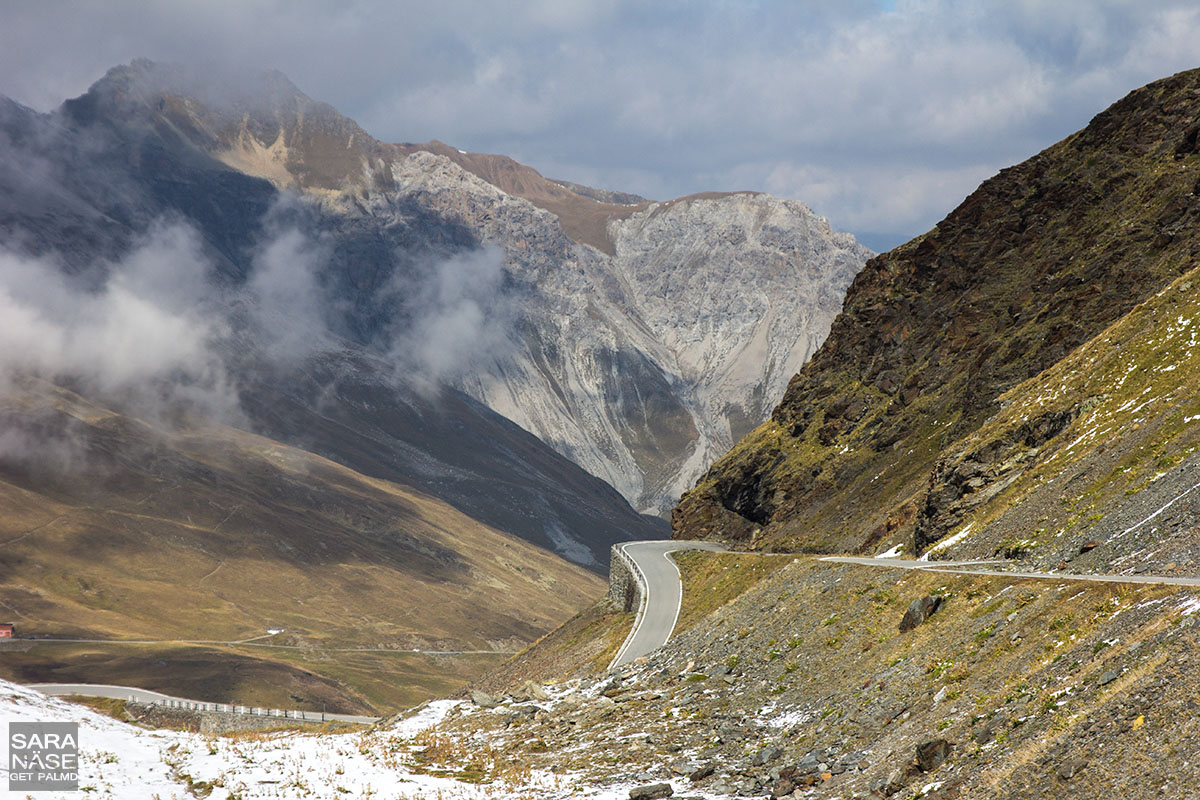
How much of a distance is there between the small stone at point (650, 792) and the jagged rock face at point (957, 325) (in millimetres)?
27000

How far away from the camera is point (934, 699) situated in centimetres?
2064

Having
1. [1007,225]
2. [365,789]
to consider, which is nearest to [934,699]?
[365,789]

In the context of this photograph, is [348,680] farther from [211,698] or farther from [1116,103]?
[1116,103]

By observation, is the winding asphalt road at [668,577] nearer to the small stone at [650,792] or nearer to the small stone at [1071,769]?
the small stone at [1071,769]

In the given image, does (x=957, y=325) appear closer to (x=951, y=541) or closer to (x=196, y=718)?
(x=951, y=541)

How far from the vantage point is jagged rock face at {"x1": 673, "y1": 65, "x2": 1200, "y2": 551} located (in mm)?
58812

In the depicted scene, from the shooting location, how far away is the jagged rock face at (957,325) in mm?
58812

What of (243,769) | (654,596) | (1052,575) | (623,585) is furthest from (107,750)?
(623,585)

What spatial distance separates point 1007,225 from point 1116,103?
1147 centimetres

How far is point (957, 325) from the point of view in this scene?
72875 millimetres

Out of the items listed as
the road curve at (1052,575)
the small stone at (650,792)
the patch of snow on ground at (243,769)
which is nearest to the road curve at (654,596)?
the road curve at (1052,575)

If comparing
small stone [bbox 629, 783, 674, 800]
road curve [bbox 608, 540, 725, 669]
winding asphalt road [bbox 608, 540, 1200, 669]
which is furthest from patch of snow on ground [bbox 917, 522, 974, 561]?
small stone [bbox 629, 783, 674, 800]

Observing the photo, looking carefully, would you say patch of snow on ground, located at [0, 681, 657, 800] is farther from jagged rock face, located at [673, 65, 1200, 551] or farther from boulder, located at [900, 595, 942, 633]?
jagged rock face, located at [673, 65, 1200, 551]

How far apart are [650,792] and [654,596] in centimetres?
3831
